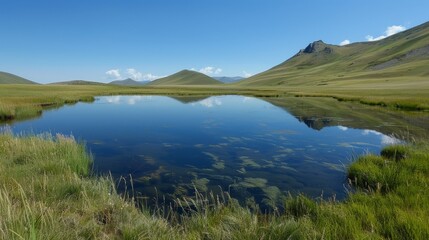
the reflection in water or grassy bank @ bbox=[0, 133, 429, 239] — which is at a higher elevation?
grassy bank @ bbox=[0, 133, 429, 239]

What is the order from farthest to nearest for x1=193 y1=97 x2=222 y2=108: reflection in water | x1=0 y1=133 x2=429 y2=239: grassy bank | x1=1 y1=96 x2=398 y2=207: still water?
x1=193 y1=97 x2=222 y2=108: reflection in water < x1=1 y1=96 x2=398 y2=207: still water < x1=0 y1=133 x2=429 y2=239: grassy bank

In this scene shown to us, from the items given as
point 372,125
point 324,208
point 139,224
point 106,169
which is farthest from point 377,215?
point 372,125

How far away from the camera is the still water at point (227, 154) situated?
13359 millimetres

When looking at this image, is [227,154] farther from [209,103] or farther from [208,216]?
[209,103]

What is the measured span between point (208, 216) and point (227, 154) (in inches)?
465

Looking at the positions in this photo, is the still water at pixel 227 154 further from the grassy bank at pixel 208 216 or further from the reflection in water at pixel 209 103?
the reflection in water at pixel 209 103

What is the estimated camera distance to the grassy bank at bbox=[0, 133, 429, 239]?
5.94 m

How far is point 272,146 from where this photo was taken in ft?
72.2

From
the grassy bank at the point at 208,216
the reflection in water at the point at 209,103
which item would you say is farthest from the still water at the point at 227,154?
the reflection in water at the point at 209,103

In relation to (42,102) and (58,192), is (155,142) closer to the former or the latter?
(58,192)

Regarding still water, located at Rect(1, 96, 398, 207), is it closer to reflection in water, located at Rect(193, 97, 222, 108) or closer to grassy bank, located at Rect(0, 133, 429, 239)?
grassy bank, located at Rect(0, 133, 429, 239)

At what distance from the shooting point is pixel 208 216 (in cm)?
798

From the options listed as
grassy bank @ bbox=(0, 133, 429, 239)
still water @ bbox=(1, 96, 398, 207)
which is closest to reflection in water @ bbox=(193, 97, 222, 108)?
still water @ bbox=(1, 96, 398, 207)

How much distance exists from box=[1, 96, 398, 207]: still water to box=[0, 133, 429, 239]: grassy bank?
255cm
